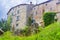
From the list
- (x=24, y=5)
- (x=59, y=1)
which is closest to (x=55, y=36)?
(x=59, y=1)

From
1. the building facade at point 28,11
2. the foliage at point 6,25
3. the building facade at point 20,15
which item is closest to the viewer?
the foliage at point 6,25

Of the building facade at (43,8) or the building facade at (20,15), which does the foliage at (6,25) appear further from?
the building facade at (43,8)

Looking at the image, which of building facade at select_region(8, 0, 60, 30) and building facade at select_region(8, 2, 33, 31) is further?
building facade at select_region(8, 2, 33, 31)

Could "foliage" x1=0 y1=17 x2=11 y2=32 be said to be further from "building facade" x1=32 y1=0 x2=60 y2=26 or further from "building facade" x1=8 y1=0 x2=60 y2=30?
"building facade" x1=32 y1=0 x2=60 y2=26

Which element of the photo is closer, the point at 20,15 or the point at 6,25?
the point at 6,25

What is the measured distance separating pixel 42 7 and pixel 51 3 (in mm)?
2066

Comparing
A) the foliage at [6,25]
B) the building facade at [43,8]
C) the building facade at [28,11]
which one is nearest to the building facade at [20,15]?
the building facade at [28,11]

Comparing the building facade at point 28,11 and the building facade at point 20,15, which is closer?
the building facade at point 28,11

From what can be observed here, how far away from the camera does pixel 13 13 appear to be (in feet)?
147

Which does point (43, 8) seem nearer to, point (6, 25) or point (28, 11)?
point (28, 11)

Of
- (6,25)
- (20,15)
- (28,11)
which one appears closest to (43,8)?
(28,11)

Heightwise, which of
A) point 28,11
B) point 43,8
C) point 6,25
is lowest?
point 6,25

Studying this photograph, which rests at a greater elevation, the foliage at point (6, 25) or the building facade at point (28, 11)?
the building facade at point (28, 11)

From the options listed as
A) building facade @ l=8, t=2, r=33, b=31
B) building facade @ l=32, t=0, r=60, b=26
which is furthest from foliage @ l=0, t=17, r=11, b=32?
building facade @ l=32, t=0, r=60, b=26
